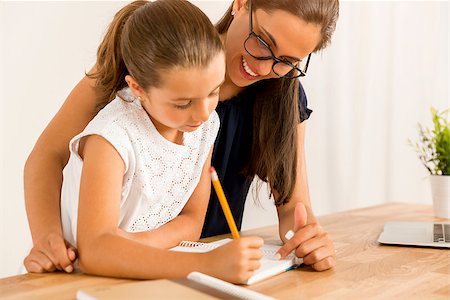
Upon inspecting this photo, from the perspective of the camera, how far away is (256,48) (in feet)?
4.16

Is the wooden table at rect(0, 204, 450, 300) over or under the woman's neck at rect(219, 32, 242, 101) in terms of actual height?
under

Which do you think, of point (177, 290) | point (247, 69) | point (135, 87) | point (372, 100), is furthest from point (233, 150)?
point (372, 100)

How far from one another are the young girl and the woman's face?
0.18 meters

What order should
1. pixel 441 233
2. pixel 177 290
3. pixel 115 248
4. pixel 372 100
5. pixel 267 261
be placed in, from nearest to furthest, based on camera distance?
pixel 177 290 < pixel 115 248 < pixel 267 261 < pixel 441 233 < pixel 372 100

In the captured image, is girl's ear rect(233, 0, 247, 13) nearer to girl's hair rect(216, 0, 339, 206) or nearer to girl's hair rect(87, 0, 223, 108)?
girl's hair rect(216, 0, 339, 206)

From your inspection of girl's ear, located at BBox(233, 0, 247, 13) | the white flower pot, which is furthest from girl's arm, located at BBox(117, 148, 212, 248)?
the white flower pot

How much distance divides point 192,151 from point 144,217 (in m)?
0.18

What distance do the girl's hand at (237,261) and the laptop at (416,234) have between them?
0.48 meters

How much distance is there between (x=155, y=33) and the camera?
105 centimetres

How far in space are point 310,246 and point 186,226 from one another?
278 mm

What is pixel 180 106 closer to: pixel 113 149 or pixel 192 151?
pixel 113 149

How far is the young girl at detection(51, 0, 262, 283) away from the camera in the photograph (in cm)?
96

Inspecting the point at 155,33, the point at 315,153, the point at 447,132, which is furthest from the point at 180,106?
the point at 315,153

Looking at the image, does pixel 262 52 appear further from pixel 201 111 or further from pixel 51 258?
pixel 51 258
